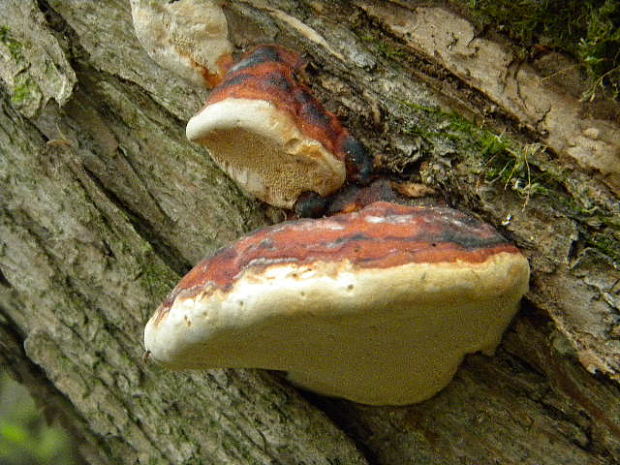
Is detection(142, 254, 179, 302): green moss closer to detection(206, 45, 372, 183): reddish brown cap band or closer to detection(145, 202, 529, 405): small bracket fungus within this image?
detection(145, 202, 529, 405): small bracket fungus

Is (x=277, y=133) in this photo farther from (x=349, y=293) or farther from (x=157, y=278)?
(x=157, y=278)

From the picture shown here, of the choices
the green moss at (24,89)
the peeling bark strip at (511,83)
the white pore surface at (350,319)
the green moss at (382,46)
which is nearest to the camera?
the white pore surface at (350,319)

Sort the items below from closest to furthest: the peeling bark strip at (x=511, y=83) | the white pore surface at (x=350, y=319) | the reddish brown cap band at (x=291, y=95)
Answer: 1. the white pore surface at (x=350, y=319)
2. the peeling bark strip at (x=511, y=83)
3. the reddish brown cap band at (x=291, y=95)

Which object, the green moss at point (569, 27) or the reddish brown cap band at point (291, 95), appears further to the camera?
the reddish brown cap band at point (291, 95)

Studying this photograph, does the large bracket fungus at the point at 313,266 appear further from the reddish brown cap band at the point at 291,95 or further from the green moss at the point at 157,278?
the green moss at the point at 157,278

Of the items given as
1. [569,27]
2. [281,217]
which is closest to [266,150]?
[281,217]

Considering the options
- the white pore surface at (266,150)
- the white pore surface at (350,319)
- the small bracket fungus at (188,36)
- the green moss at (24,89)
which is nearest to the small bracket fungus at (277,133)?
A: the white pore surface at (266,150)
